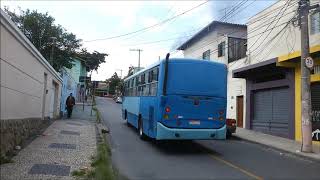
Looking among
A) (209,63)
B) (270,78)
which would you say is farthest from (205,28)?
(209,63)

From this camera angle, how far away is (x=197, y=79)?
46.8 feet

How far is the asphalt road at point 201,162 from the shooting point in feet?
34.6

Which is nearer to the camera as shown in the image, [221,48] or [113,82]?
[221,48]

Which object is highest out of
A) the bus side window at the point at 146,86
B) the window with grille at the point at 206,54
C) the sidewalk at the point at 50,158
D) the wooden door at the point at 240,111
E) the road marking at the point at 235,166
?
the window with grille at the point at 206,54

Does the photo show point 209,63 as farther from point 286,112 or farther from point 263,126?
point 263,126

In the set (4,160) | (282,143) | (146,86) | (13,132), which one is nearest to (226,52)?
(282,143)

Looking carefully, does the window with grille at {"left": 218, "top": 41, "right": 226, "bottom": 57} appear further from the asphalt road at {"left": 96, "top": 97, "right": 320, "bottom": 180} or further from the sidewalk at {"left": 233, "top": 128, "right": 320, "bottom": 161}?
the asphalt road at {"left": 96, "top": 97, "right": 320, "bottom": 180}

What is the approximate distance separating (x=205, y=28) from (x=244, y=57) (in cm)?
803

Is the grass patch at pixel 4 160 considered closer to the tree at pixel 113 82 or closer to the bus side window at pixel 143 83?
the bus side window at pixel 143 83

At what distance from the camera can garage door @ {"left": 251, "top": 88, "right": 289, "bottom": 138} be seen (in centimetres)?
2167

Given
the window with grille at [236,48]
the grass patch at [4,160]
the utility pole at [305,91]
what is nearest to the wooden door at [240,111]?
the window with grille at [236,48]

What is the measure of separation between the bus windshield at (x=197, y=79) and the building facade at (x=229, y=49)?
12.4 metres

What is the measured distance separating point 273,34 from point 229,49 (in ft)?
23.4

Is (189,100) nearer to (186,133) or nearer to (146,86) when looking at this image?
(186,133)
